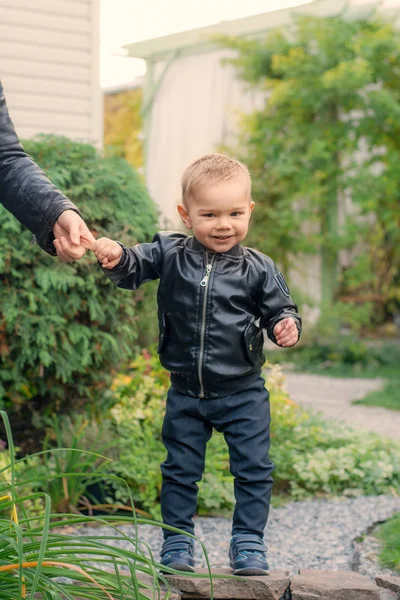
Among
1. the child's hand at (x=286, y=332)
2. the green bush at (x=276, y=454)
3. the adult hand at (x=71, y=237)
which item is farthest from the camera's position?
the green bush at (x=276, y=454)

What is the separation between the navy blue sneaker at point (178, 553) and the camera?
2.71 metres

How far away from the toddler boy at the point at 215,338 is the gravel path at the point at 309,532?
57 cm

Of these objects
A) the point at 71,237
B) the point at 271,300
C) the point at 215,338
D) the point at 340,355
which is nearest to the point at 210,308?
the point at 215,338

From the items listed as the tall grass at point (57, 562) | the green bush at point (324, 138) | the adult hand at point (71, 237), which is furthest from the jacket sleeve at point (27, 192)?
the green bush at point (324, 138)

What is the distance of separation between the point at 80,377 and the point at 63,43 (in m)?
3.24

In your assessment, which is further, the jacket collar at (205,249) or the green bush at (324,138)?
the green bush at (324,138)

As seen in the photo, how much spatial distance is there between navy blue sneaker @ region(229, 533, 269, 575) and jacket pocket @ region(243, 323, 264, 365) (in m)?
0.57

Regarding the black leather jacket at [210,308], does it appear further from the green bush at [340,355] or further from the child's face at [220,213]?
the green bush at [340,355]

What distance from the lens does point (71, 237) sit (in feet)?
8.02

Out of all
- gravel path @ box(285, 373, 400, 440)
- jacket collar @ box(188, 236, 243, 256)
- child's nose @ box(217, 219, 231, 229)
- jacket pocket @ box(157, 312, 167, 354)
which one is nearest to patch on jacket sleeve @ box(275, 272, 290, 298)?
jacket collar @ box(188, 236, 243, 256)

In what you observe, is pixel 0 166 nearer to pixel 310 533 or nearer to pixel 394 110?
pixel 310 533

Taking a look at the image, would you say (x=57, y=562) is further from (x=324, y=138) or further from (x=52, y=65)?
(x=324, y=138)

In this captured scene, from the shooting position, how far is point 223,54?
11.6 m

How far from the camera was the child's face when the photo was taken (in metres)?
2.68
